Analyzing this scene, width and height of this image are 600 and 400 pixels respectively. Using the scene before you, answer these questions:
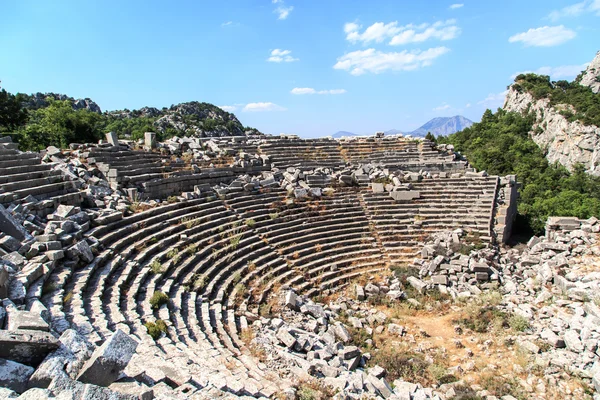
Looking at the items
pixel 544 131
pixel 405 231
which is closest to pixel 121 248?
pixel 405 231

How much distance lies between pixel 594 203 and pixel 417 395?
2710cm

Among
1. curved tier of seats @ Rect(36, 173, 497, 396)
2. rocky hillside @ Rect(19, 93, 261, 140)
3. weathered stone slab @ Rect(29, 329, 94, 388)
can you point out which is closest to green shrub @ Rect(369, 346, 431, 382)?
curved tier of seats @ Rect(36, 173, 497, 396)

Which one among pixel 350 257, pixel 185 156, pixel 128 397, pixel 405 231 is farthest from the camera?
pixel 185 156

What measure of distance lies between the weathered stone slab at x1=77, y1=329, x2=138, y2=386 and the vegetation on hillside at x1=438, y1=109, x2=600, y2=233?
770 inches

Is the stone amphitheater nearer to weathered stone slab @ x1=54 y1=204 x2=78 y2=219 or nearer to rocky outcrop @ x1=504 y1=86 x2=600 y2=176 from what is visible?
weathered stone slab @ x1=54 y1=204 x2=78 y2=219

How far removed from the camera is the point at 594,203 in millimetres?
26453

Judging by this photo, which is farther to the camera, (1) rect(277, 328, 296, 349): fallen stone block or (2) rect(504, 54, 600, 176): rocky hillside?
(2) rect(504, 54, 600, 176): rocky hillside

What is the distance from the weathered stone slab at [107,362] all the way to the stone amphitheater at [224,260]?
15mm

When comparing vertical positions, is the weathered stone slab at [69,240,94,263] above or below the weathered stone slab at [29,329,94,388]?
below

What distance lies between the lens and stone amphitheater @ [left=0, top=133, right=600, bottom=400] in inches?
209

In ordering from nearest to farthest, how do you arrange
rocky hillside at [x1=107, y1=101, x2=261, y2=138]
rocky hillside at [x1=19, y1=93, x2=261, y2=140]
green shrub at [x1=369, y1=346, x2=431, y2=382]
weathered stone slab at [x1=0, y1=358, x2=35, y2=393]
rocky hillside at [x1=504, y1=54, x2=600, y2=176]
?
weathered stone slab at [x1=0, y1=358, x2=35, y2=393]
green shrub at [x1=369, y1=346, x2=431, y2=382]
rocky hillside at [x1=504, y1=54, x2=600, y2=176]
rocky hillside at [x1=107, y1=101, x2=261, y2=138]
rocky hillside at [x1=19, y1=93, x2=261, y2=140]

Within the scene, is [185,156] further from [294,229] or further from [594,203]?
[594,203]

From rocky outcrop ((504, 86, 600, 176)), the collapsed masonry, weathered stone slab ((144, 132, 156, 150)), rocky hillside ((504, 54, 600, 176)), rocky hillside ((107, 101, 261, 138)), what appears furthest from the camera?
rocky hillside ((107, 101, 261, 138))

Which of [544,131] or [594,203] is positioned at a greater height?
[544,131]
